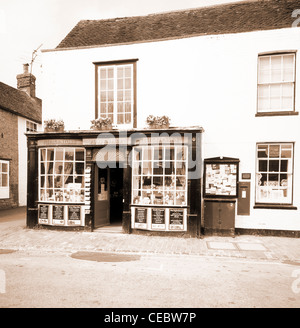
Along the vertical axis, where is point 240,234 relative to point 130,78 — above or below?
below

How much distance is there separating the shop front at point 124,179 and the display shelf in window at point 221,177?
2.51 feet

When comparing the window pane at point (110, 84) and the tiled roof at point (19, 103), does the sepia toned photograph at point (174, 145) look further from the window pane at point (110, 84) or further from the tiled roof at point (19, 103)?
the tiled roof at point (19, 103)

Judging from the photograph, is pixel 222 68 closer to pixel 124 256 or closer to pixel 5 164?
pixel 124 256

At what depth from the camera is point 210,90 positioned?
10000mm

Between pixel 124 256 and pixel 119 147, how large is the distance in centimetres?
382

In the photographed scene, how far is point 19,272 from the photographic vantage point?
5750mm

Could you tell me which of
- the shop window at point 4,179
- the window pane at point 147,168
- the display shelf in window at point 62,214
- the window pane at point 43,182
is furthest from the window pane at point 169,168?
the shop window at point 4,179

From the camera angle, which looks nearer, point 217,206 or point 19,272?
point 19,272

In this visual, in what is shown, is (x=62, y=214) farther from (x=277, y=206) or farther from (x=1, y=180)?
(x=1, y=180)

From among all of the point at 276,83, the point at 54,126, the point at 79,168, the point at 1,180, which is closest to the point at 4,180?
the point at 1,180

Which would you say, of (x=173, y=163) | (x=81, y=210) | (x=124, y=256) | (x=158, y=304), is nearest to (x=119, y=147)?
(x=173, y=163)

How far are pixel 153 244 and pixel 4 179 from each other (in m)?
11.5

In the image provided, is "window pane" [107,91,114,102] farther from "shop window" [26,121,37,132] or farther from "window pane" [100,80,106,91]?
"shop window" [26,121,37,132]

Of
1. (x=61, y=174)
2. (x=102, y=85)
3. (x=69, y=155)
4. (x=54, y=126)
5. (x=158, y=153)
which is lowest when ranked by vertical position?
(x=61, y=174)
